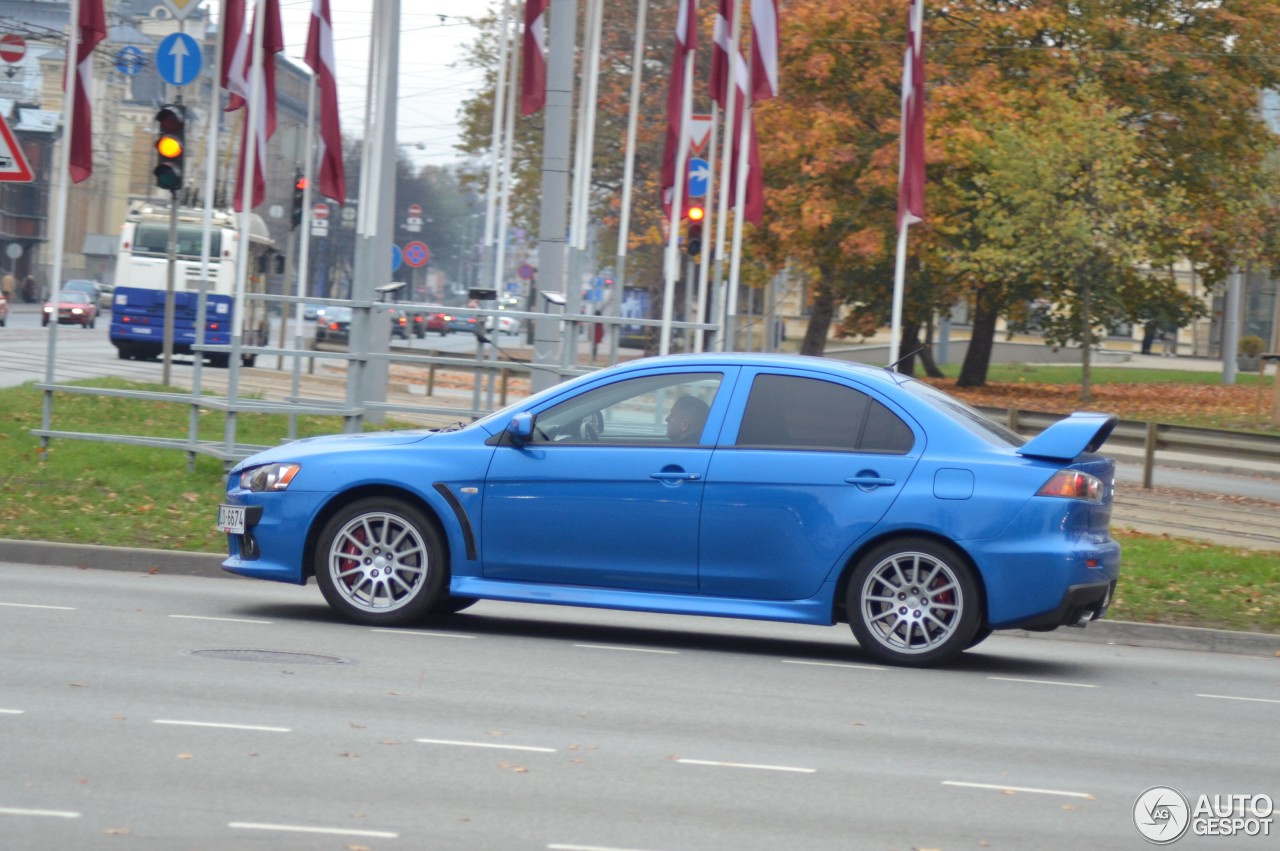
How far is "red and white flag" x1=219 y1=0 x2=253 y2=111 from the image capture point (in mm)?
17031

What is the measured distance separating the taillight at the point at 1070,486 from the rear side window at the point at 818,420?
764 mm

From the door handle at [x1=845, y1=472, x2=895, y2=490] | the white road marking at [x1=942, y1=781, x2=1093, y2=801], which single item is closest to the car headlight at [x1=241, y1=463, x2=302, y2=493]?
the door handle at [x1=845, y1=472, x2=895, y2=490]

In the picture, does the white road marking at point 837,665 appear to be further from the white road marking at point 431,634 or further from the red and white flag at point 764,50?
the red and white flag at point 764,50

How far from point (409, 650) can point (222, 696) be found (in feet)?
5.33

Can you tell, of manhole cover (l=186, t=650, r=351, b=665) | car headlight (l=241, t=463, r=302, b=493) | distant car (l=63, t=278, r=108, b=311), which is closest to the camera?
manhole cover (l=186, t=650, r=351, b=665)

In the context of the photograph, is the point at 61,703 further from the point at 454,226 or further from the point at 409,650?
the point at 454,226

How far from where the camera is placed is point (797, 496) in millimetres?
9336

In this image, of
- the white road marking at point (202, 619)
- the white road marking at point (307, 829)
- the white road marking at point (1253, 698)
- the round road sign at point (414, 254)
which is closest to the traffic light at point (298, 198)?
the round road sign at point (414, 254)

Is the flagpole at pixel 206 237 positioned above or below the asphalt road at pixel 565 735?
above

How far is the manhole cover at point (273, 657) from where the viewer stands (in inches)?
337

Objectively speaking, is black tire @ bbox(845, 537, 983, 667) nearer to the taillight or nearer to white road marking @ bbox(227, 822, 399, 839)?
the taillight

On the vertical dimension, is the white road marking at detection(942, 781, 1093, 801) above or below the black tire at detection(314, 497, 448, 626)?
below

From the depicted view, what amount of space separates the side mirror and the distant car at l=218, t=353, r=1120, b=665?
0.04 ft

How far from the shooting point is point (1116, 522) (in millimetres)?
17562
